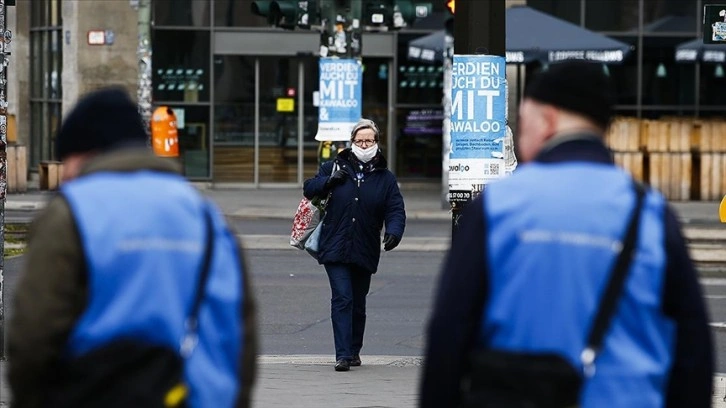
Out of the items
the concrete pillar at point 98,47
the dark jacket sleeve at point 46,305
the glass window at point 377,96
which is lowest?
the dark jacket sleeve at point 46,305

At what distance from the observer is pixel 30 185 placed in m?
30.8

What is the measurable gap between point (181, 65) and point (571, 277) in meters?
26.2

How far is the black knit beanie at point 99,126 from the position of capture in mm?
4105

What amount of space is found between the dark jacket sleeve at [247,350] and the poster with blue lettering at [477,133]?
5.53m

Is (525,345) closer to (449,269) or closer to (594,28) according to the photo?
(449,269)

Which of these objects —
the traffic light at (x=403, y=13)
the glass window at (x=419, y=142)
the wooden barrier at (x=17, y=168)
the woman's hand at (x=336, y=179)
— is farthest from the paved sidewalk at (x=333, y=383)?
the glass window at (x=419, y=142)

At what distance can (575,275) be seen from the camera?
3.86 m

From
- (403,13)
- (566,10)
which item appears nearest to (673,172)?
(566,10)

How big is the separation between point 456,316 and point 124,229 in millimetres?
859

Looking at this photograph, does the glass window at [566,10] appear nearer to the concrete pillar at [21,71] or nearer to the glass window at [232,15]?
the glass window at [232,15]

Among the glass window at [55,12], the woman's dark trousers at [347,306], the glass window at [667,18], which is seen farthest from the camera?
the glass window at [55,12]

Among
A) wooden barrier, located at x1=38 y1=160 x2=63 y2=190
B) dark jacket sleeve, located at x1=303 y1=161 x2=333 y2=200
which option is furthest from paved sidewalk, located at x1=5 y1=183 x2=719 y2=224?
dark jacket sleeve, located at x1=303 y1=161 x2=333 y2=200

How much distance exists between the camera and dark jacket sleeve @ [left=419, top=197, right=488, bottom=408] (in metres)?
3.95

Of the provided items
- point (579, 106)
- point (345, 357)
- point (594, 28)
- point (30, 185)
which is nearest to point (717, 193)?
point (594, 28)
